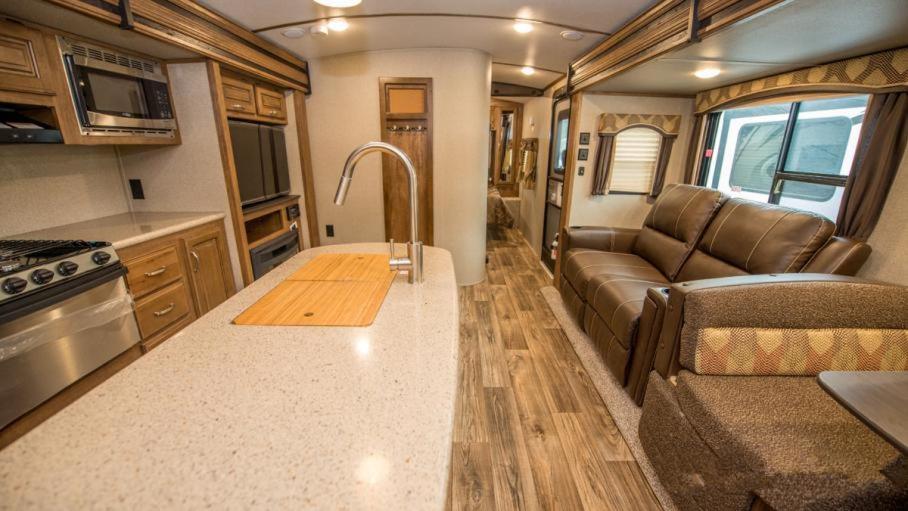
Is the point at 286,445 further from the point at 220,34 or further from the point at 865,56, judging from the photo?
the point at 865,56

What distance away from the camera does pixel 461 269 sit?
372 centimetres

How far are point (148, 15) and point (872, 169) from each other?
3624 mm

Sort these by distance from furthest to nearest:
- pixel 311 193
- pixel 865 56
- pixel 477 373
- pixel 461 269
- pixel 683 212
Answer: pixel 461 269, pixel 311 193, pixel 683 212, pixel 477 373, pixel 865 56

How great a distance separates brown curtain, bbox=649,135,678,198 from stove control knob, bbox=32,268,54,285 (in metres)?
4.11

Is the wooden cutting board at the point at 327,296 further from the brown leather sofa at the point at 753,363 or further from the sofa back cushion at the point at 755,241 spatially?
the sofa back cushion at the point at 755,241

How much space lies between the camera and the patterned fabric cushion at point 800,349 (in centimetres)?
140

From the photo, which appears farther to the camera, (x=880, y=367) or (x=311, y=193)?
(x=311, y=193)

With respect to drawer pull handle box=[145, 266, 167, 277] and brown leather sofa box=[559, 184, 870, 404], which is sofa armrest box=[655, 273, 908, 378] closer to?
brown leather sofa box=[559, 184, 870, 404]

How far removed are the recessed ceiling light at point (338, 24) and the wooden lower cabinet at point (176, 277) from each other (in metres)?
1.52

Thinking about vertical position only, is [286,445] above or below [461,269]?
above

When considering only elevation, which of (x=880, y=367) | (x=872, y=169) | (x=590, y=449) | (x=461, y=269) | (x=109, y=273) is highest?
(x=872, y=169)

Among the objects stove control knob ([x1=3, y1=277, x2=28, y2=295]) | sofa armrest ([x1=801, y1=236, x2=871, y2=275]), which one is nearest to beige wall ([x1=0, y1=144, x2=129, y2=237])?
stove control knob ([x1=3, y1=277, x2=28, y2=295])

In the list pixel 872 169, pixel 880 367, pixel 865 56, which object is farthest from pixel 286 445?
pixel 865 56

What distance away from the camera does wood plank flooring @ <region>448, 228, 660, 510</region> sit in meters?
1.52
